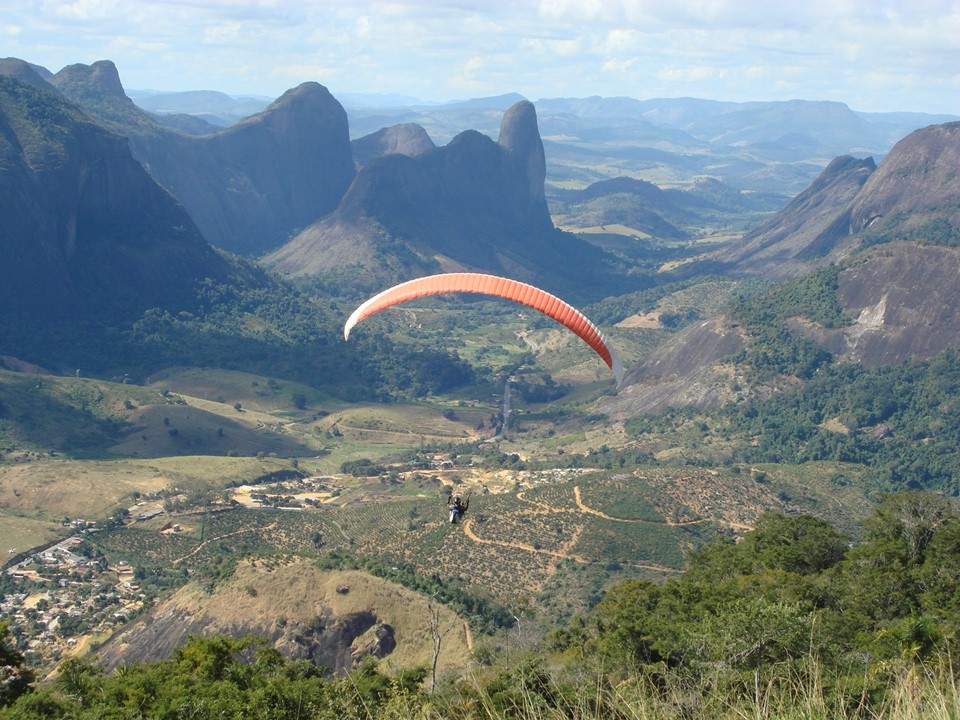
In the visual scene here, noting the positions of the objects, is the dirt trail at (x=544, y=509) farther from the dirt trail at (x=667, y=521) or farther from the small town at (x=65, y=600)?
the small town at (x=65, y=600)

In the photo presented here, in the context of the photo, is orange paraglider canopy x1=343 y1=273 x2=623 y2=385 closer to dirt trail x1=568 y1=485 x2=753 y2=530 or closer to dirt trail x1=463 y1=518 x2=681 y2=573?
dirt trail x1=463 y1=518 x2=681 y2=573

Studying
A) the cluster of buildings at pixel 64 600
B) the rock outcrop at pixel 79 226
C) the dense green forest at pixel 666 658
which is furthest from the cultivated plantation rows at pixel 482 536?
the rock outcrop at pixel 79 226

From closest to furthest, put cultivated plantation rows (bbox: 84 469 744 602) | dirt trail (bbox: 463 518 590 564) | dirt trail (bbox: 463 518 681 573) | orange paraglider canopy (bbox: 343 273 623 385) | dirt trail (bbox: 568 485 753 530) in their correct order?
orange paraglider canopy (bbox: 343 273 623 385) < cultivated plantation rows (bbox: 84 469 744 602) < dirt trail (bbox: 463 518 681 573) < dirt trail (bbox: 463 518 590 564) < dirt trail (bbox: 568 485 753 530)

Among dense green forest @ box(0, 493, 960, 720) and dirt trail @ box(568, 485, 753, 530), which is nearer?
dense green forest @ box(0, 493, 960, 720)

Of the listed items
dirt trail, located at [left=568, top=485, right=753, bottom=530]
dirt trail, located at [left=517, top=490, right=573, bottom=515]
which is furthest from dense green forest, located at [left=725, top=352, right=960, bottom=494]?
dirt trail, located at [left=517, top=490, right=573, bottom=515]

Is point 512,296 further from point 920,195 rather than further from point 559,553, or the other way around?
point 920,195

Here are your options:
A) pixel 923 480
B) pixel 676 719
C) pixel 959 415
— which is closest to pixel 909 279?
pixel 959 415
